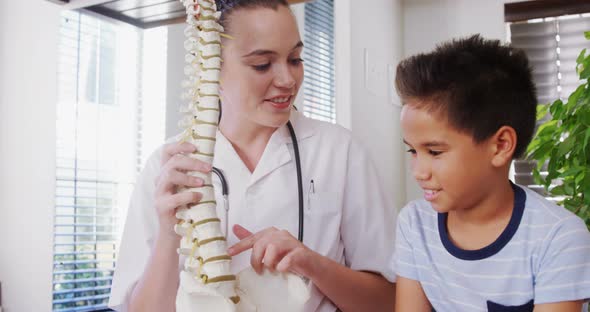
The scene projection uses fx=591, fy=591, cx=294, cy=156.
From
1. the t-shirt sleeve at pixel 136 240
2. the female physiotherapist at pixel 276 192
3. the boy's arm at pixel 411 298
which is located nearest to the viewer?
the boy's arm at pixel 411 298

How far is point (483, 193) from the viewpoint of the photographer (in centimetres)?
92

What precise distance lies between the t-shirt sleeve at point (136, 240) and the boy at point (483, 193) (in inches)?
22.7

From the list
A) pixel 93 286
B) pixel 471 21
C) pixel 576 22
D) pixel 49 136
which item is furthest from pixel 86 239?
pixel 576 22

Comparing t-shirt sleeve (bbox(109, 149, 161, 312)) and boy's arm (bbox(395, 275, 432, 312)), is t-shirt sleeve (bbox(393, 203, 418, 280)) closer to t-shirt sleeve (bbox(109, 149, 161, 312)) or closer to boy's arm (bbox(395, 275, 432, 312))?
boy's arm (bbox(395, 275, 432, 312))

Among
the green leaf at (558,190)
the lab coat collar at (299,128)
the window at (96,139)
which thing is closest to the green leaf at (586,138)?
the green leaf at (558,190)

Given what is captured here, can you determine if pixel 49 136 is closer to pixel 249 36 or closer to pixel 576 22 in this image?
pixel 249 36

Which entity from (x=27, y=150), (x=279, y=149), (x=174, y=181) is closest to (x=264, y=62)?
(x=279, y=149)

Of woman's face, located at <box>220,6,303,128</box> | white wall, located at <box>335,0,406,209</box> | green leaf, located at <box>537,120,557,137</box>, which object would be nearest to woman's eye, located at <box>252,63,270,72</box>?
woman's face, located at <box>220,6,303,128</box>

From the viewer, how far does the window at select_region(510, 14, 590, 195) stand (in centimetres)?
372

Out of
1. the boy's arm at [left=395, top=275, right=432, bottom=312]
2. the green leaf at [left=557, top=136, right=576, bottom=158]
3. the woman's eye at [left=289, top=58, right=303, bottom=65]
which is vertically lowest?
the boy's arm at [left=395, top=275, right=432, bottom=312]

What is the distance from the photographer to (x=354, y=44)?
10.2 ft

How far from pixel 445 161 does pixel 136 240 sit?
2.33 feet

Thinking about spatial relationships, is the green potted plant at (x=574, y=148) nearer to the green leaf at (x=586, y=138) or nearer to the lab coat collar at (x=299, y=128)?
the green leaf at (x=586, y=138)

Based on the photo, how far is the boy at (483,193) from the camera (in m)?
0.85
